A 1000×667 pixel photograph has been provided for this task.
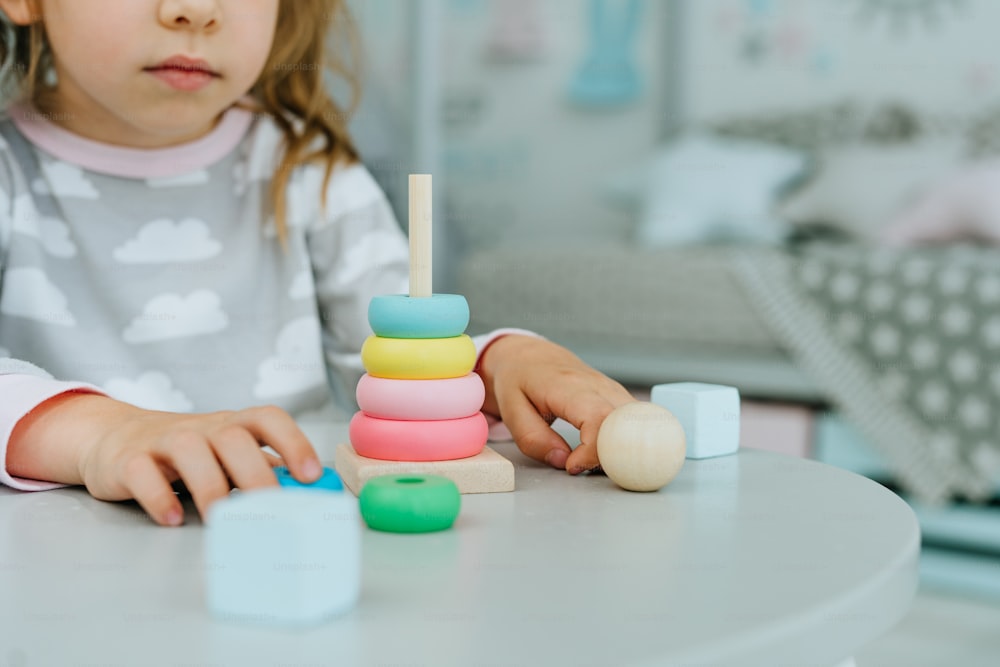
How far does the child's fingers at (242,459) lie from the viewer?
0.46 meters

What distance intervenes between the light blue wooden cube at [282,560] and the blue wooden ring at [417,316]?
0.19 m

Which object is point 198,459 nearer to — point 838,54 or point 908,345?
point 908,345

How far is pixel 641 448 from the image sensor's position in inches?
20.7

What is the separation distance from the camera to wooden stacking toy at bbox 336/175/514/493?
53cm

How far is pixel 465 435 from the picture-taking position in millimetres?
540

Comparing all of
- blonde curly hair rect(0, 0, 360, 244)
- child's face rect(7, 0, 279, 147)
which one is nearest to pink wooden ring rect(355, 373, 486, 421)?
child's face rect(7, 0, 279, 147)

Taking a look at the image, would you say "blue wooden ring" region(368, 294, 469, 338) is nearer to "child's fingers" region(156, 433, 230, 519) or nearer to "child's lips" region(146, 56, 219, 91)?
"child's fingers" region(156, 433, 230, 519)

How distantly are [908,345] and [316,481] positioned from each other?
1554 millimetres

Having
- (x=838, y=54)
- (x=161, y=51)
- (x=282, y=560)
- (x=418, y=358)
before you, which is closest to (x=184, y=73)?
(x=161, y=51)

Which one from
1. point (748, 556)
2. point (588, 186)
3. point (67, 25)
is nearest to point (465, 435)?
point (748, 556)

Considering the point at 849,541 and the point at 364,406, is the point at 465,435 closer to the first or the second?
the point at 364,406

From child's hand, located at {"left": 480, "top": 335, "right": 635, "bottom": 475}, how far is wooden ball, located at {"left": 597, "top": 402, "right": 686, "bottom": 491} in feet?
0.11

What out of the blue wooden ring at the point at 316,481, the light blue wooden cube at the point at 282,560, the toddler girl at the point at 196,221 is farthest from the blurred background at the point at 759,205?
the light blue wooden cube at the point at 282,560

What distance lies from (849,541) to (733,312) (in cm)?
156
